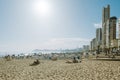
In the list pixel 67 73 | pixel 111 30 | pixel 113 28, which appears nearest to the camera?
→ pixel 67 73

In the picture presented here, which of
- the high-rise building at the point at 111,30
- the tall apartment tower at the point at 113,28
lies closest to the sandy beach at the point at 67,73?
the high-rise building at the point at 111,30

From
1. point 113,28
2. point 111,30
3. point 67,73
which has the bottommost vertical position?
point 67,73

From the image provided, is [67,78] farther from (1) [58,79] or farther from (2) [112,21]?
(2) [112,21]

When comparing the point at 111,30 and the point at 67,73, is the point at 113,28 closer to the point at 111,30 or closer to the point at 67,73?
the point at 111,30

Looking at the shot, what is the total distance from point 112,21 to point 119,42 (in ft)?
87.4

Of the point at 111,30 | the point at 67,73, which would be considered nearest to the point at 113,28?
the point at 111,30

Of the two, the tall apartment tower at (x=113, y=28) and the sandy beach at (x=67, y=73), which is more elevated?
the tall apartment tower at (x=113, y=28)

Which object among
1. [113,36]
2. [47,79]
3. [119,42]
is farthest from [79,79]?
[113,36]

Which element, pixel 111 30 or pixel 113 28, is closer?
pixel 113 28

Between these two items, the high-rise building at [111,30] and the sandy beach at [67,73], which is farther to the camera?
the high-rise building at [111,30]

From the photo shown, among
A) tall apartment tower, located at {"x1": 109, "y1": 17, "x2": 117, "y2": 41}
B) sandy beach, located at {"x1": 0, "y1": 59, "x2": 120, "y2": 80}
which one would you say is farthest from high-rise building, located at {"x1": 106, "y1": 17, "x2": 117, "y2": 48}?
sandy beach, located at {"x1": 0, "y1": 59, "x2": 120, "y2": 80}

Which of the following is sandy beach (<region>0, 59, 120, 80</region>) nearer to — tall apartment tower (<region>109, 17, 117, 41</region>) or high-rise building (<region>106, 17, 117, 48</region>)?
high-rise building (<region>106, 17, 117, 48</region>)

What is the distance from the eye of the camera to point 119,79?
36.0 ft

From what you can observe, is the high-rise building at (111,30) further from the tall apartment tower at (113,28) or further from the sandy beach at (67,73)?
the sandy beach at (67,73)
